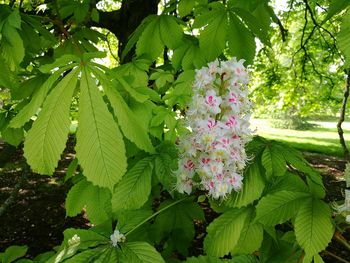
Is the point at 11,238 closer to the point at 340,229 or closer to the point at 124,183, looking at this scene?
the point at 124,183

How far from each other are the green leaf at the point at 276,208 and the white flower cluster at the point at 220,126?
0.10 metres

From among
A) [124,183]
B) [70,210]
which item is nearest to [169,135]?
[124,183]

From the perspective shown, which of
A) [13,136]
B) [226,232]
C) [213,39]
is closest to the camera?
[226,232]

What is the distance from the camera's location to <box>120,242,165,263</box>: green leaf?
3.51 feet

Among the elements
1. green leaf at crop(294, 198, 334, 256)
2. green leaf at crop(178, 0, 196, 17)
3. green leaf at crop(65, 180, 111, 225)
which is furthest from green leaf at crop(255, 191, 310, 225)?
green leaf at crop(178, 0, 196, 17)

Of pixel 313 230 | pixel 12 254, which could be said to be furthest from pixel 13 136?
pixel 313 230

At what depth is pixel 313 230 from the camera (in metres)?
1.11

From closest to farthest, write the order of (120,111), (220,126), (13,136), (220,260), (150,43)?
(120,111), (220,126), (220,260), (150,43), (13,136)

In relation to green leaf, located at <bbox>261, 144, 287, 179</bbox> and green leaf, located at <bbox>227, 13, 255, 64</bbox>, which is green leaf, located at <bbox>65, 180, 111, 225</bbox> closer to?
green leaf, located at <bbox>261, 144, 287, 179</bbox>

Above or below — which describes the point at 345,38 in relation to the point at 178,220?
above

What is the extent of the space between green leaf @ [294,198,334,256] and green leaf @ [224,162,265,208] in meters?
0.14

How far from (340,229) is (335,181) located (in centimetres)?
777

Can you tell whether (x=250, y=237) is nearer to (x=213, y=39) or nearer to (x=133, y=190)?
(x=133, y=190)

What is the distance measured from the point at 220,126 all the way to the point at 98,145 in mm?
393
